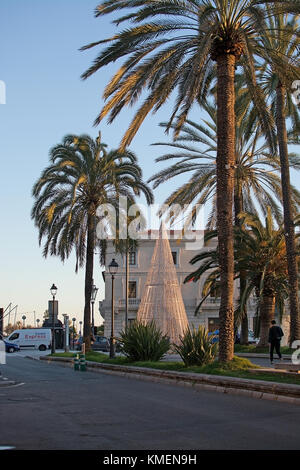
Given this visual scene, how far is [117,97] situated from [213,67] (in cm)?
416

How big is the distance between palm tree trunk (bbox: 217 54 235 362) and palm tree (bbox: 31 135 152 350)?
1252 cm

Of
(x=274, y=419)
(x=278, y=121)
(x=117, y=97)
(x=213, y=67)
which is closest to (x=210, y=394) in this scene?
(x=274, y=419)

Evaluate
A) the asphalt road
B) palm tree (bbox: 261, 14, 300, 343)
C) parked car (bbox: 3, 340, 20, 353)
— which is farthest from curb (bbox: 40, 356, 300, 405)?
parked car (bbox: 3, 340, 20, 353)

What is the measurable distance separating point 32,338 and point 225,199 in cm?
4726

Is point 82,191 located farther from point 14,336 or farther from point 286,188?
point 14,336

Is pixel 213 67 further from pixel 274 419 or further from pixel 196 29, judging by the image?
pixel 274 419

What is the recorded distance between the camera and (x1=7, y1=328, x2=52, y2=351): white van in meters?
61.1

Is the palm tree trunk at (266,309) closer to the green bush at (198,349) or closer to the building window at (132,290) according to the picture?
the green bush at (198,349)

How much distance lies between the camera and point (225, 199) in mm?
17797

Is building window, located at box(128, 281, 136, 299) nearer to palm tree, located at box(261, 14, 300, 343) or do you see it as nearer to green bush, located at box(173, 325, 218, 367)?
palm tree, located at box(261, 14, 300, 343)

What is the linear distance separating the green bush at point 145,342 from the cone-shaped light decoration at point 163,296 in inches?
501

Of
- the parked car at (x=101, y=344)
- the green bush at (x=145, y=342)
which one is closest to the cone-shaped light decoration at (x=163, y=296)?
the green bush at (x=145, y=342)

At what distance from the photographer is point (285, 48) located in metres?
25.3
